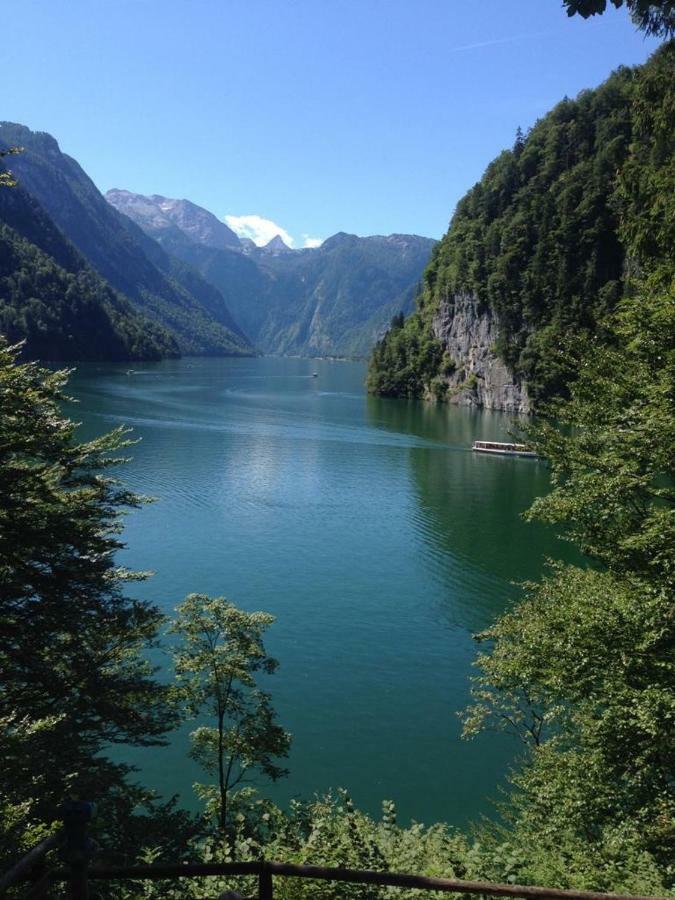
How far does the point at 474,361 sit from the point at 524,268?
20.8 meters

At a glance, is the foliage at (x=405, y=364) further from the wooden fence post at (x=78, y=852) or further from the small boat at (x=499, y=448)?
the wooden fence post at (x=78, y=852)

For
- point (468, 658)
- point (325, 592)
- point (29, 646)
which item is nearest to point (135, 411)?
point (325, 592)

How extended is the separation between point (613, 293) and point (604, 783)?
110m

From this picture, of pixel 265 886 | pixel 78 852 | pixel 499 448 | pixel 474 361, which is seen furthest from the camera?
pixel 474 361

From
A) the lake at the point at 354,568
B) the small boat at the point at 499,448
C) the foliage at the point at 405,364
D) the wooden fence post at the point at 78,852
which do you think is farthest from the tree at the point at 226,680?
the foliage at the point at 405,364

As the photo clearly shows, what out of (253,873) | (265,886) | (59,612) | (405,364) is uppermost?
(405,364)

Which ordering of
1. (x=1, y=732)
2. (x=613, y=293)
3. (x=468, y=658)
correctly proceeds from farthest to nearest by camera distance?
1. (x=613, y=293)
2. (x=468, y=658)
3. (x=1, y=732)

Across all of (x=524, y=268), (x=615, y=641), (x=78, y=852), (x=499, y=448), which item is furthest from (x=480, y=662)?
(x=524, y=268)

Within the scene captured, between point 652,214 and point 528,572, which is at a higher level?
point 652,214

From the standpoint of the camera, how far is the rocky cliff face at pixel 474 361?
12544cm

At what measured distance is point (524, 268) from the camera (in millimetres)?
126500

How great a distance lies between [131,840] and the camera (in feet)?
42.5

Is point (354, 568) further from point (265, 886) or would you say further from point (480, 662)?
point (265, 886)

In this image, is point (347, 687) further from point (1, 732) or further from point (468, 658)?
point (1, 732)
